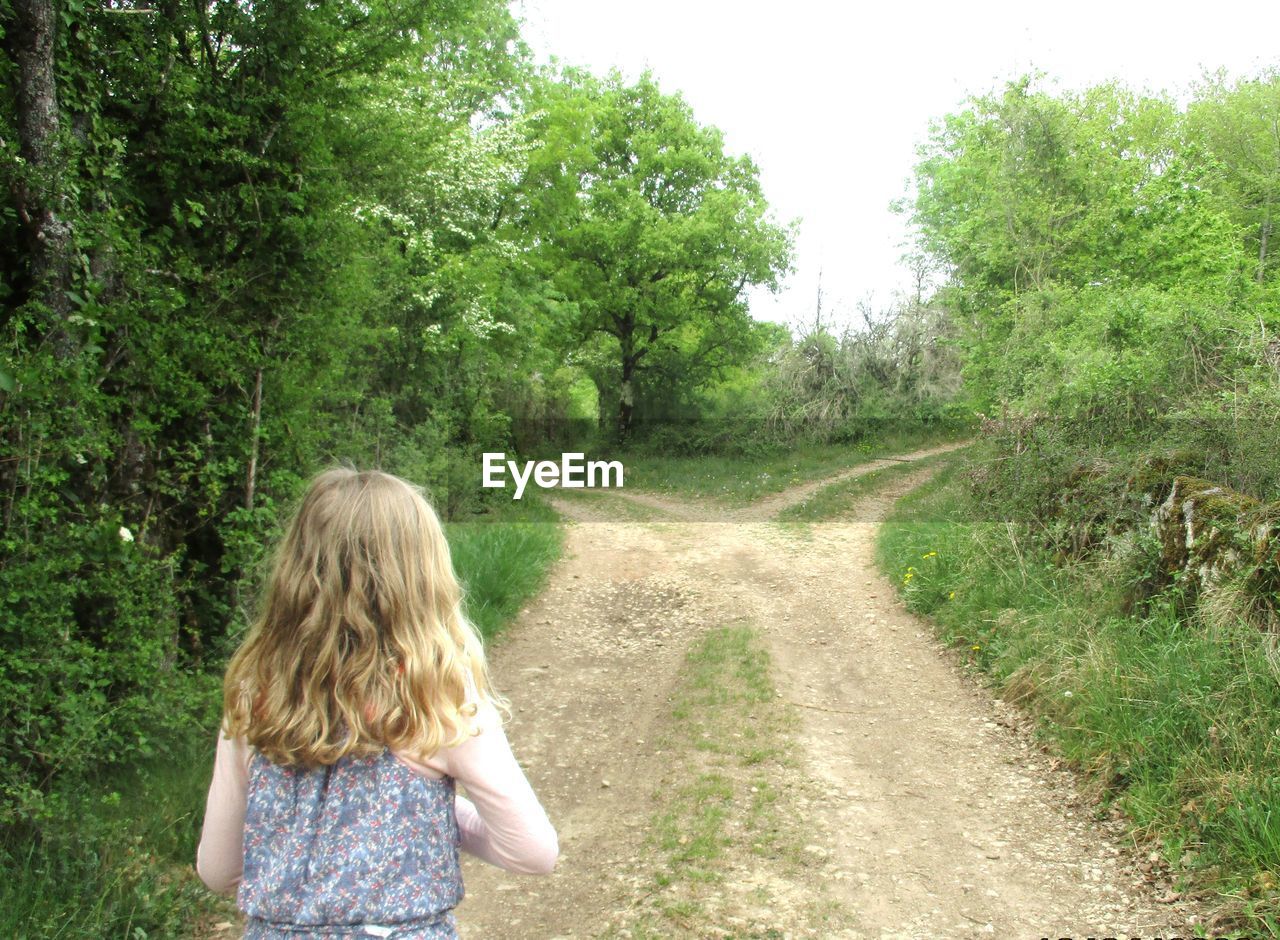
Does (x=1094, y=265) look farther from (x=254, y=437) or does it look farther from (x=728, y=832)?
(x=254, y=437)

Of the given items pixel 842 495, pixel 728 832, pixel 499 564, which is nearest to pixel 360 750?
pixel 728 832

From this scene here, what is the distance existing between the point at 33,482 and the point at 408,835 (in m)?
2.76

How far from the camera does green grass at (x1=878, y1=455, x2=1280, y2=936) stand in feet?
13.8

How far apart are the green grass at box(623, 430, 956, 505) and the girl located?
688 inches

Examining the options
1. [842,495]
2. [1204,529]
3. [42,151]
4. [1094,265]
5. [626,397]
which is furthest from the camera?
[626,397]

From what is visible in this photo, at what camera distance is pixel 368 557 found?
5.89ft

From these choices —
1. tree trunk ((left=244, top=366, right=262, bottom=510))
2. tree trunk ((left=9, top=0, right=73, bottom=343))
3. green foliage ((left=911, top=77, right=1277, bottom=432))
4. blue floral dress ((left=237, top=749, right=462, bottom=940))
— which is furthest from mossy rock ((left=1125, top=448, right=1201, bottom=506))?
tree trunk ((left=9, top=0, right=73, bottom=343))

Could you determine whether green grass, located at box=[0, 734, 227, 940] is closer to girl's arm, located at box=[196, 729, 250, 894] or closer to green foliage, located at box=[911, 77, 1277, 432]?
girl's arm, located at box=[196, 729, 250, 894]

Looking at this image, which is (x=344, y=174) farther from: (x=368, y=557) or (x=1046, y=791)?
(x=1046, y=791)

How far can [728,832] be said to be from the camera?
493 centimetres

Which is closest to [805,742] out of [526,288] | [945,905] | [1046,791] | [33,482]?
[1046,791]

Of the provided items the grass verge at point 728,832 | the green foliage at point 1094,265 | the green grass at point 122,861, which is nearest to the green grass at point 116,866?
the green grass at point 122,861

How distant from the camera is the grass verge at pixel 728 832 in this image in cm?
417

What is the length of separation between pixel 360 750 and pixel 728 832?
3.65 meters
